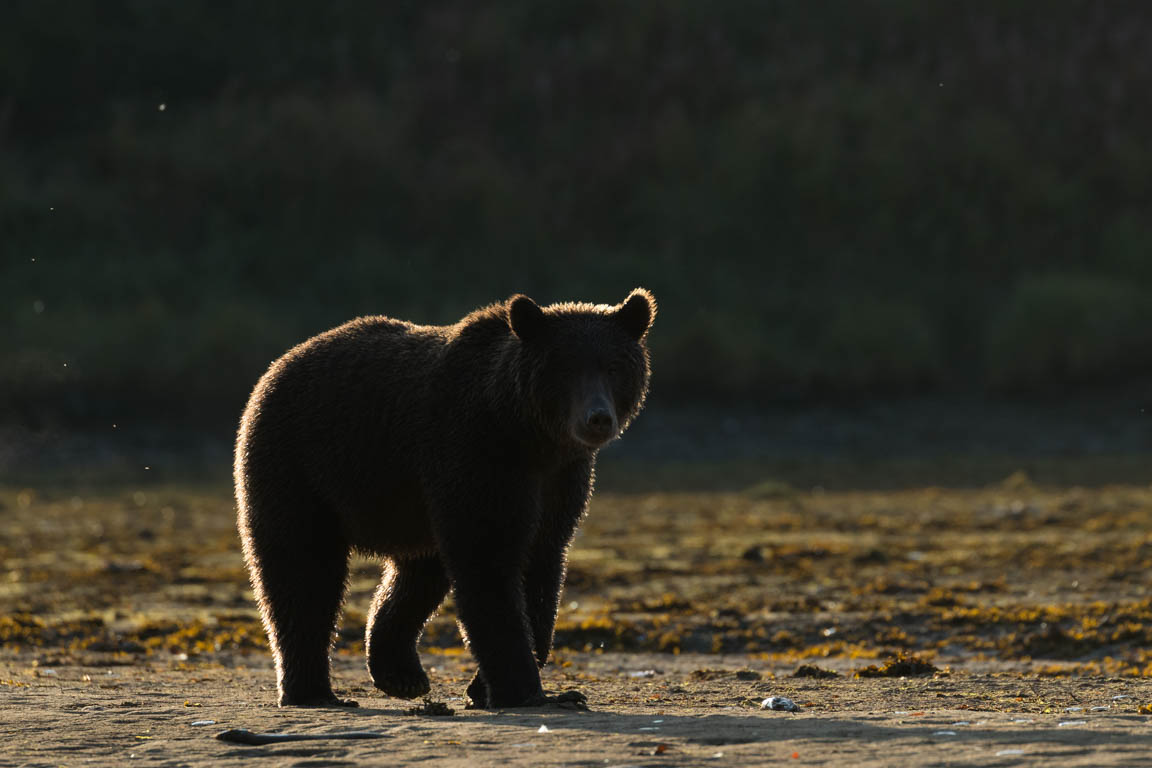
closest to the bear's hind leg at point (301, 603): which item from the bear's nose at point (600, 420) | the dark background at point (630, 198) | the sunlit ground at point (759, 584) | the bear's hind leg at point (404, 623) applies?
the bear's hind leg at point (404, 623)

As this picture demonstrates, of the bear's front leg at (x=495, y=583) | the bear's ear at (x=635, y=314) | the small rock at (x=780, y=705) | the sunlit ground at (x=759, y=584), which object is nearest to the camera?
the bear's front leg at (x=495, y=583)

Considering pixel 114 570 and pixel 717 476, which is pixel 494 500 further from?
pixel 717 476

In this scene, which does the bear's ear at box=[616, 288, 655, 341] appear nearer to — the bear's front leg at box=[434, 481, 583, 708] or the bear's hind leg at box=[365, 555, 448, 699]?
the bear's front leg at box=[434, 481, 583, 708]

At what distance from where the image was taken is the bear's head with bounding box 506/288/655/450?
27.3 feet

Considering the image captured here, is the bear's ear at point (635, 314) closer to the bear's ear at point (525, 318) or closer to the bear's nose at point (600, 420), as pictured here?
the bear's ear at point (525, 318)

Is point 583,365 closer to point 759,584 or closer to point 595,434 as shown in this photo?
point 595,434

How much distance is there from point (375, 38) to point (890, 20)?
15.5 meters

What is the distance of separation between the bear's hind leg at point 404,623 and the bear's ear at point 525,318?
1.68 meters

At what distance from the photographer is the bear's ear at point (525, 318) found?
8586 millimetres

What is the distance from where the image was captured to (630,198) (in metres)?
47.1

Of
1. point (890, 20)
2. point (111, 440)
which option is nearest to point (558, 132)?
point (890, 20)

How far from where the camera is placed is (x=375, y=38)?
52.3 metres

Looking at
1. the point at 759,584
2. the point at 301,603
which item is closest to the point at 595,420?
the point at 301,603

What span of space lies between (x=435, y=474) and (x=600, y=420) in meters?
1.02
